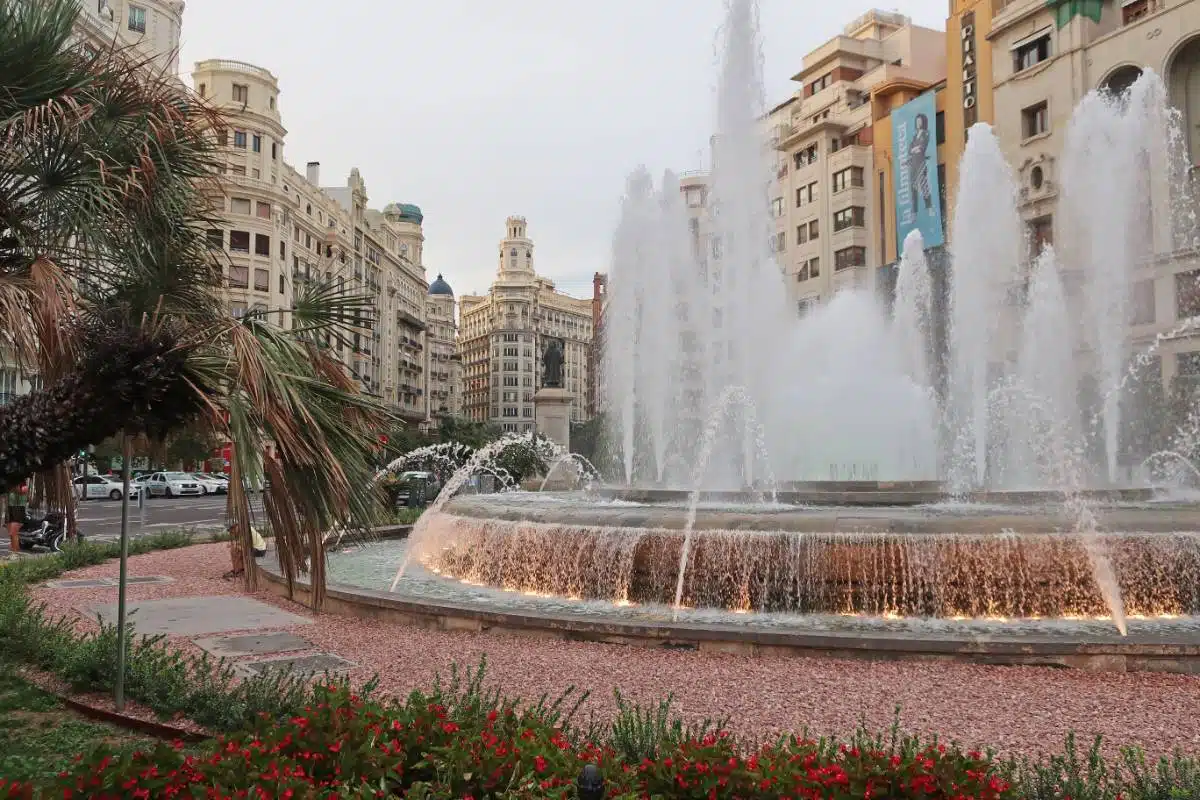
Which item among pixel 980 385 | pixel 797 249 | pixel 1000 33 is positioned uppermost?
pixel 1000 33

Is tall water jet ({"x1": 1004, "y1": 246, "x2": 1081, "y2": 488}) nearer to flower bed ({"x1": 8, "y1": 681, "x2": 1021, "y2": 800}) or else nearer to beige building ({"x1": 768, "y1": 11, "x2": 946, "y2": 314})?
beige building ({"x1": 768, "y1": 11, "x2": 946, "y2": 314})

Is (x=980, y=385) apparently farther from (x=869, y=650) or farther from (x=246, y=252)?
(x=246, y=252)

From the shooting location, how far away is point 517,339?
15700 centimetres

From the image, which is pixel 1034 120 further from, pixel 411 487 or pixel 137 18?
pixel 137 18

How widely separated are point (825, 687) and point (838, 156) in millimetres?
49880

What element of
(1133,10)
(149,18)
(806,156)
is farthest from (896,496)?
(149,18)

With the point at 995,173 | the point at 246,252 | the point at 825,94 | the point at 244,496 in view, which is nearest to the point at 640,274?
the point at 995,173

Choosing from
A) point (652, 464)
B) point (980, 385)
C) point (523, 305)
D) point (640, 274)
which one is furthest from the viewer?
point (523, 305)

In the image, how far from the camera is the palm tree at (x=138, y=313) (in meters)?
4.86

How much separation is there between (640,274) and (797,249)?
18382mm

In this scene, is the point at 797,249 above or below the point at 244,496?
above

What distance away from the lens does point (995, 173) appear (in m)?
30.8

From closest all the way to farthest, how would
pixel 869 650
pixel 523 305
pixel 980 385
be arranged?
pixel 869 650, pixel 980 385, pixel 523 305

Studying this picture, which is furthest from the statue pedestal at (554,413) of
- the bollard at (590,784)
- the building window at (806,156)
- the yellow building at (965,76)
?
the bollard at (590,784)
